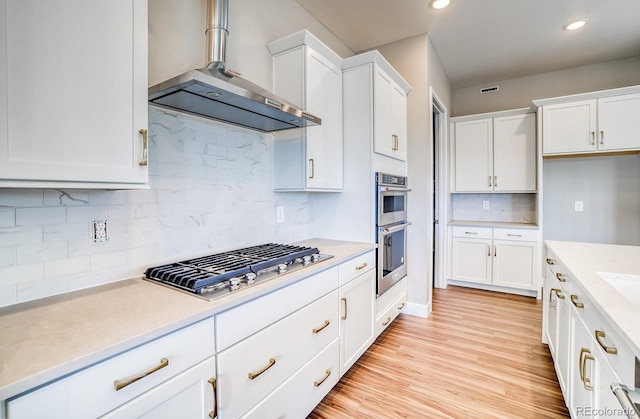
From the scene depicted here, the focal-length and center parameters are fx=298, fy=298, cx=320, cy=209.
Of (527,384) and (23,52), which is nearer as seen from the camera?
(23,52)

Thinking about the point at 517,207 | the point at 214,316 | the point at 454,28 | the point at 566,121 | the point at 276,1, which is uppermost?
the point at 454,28

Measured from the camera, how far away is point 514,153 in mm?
3812

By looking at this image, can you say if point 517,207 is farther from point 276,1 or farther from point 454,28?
point 276,1

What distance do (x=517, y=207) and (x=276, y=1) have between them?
12.7ft

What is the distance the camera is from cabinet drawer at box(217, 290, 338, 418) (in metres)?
1.12

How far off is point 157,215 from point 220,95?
2.19 ft

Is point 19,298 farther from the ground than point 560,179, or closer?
closer

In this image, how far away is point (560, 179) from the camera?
382 centimetres

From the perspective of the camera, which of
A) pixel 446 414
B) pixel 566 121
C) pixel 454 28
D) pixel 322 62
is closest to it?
pixel 446 414

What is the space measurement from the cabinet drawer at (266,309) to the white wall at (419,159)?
1.67 metres

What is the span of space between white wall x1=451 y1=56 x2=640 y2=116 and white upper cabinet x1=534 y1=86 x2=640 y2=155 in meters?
0.57

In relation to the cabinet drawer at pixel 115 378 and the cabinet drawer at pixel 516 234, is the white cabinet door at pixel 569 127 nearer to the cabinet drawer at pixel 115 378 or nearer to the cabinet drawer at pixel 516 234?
the cabinet drawer at pixel 516 234

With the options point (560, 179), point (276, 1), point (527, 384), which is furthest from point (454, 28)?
point (527, 384)

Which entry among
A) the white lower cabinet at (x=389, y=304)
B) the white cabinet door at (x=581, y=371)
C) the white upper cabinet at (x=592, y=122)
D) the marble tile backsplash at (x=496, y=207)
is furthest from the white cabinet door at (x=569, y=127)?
the white cabinet door at (x=581, y=371)
